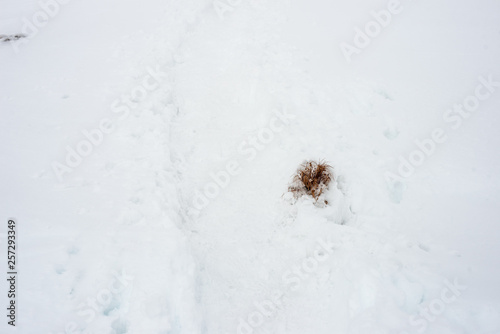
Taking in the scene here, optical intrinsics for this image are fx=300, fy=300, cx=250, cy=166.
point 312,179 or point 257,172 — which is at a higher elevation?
point 312,179

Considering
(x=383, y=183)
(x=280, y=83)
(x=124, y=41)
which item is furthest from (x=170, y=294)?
(x=124, y=41)

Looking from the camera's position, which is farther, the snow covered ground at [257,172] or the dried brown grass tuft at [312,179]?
the dried brown grass tuft at [312,179]

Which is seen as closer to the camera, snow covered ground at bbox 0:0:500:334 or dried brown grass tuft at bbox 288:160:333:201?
snow covered ground at bbox 0:0:500:334

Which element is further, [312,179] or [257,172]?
[257,172]

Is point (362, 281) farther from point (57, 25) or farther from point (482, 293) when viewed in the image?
point (57, 25)
